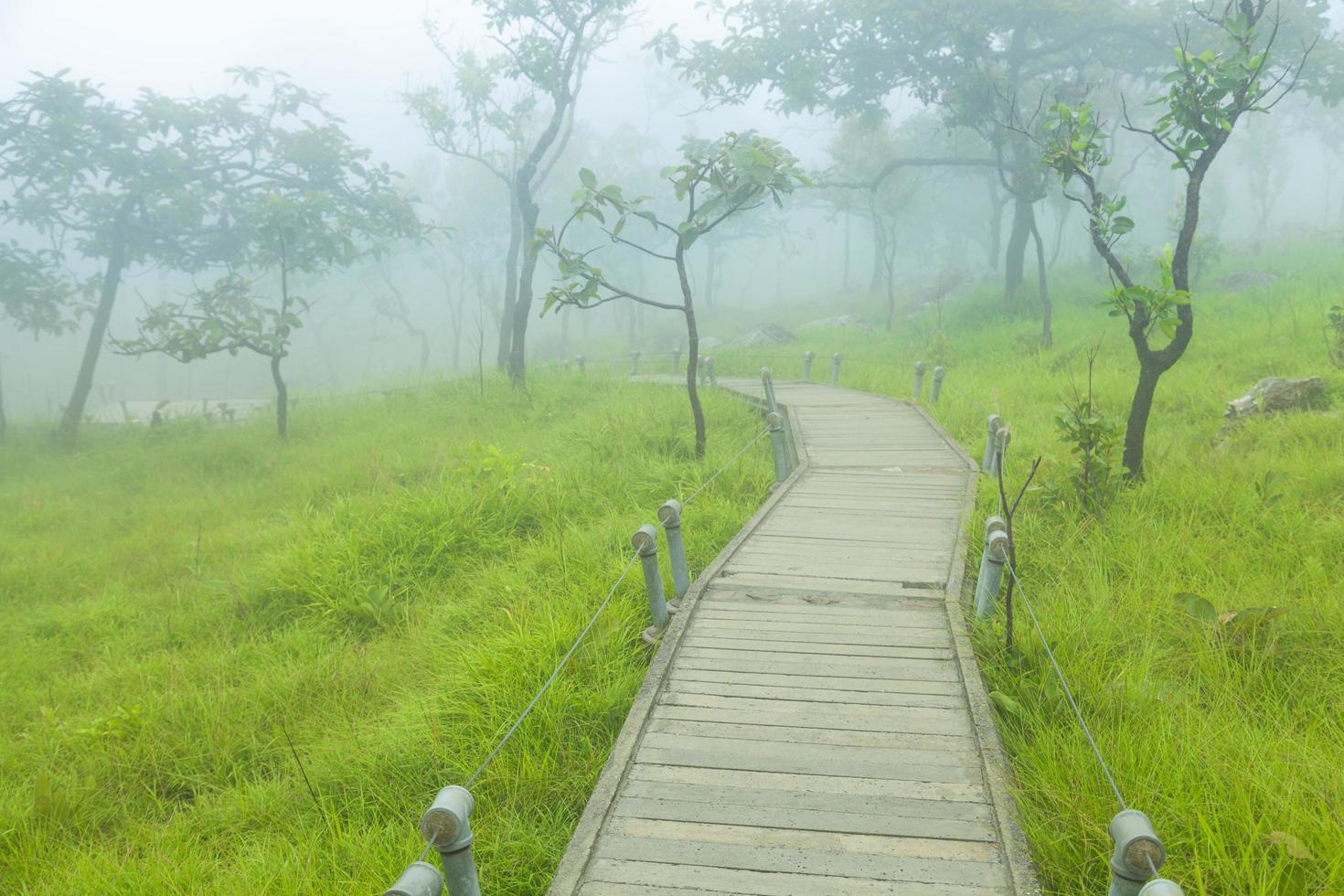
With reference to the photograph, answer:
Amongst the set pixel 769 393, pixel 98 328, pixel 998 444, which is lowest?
pixel 998 444

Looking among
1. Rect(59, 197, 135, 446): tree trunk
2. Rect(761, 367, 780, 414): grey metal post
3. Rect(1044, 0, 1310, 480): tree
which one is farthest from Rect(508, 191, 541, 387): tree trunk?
Rect(1044, 0, 1310, 480): tree

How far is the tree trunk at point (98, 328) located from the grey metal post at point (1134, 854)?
21.0m

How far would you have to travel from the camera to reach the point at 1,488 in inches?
547

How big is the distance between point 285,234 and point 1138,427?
57.7 feet

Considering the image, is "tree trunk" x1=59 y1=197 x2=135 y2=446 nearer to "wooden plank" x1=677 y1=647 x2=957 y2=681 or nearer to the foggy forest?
the foggy forest

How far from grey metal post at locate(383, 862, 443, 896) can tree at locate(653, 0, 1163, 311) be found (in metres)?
20.0

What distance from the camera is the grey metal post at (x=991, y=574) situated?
14.5 ft

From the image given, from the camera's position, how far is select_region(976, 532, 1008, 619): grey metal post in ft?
14.5

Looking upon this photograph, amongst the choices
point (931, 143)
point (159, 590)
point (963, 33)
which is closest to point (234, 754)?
point (159, 590)

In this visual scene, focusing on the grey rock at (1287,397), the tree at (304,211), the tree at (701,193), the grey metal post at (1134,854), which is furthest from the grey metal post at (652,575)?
the tree at (304,211)

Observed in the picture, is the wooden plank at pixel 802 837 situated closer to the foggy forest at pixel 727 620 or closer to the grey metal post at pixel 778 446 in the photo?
the foggy forest at pixel 727 620

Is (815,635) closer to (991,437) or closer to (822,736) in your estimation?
(822,736)

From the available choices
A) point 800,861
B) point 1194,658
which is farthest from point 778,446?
point 800,861

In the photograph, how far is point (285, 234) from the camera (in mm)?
17797
